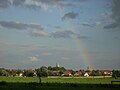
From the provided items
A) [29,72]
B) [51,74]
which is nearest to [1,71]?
[29,72]

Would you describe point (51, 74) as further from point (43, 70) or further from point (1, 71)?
point (1, 71)

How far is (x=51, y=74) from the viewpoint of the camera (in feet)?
493

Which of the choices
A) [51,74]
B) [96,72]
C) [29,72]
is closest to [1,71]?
[29,72]

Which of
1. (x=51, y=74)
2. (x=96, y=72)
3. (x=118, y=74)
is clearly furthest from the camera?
(x=96, y=72)

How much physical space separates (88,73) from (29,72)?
43385mm

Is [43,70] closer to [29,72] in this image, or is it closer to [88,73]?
[29,72]

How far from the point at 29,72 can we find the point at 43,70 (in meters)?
11.6

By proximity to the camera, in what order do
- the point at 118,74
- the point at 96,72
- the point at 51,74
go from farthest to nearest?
the point at 96,72 < the point at 51,74 < the point at 118,74

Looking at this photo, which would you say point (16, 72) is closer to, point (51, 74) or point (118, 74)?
point (51, 74)

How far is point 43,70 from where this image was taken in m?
144

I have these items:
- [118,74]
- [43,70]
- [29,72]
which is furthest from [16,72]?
[118,74]

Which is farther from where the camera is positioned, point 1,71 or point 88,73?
point 88,73

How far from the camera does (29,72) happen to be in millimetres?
151875

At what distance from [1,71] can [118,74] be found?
58351 mm
